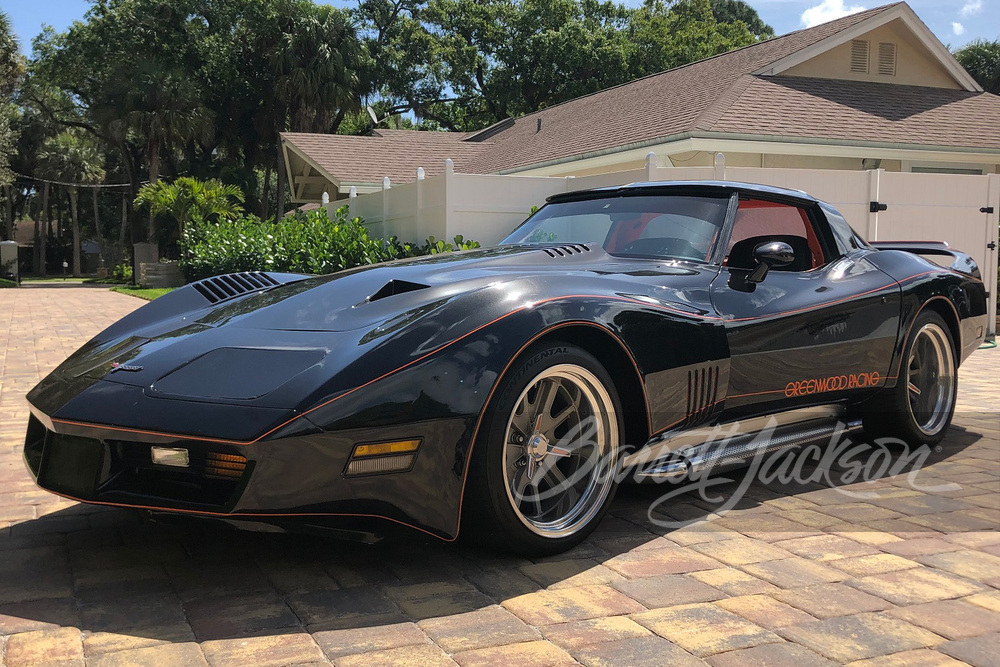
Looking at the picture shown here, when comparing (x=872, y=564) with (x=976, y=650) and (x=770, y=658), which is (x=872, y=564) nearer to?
(x=976, y=650)

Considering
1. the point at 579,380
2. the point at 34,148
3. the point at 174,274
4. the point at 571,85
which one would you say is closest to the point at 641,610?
the point at 579,380

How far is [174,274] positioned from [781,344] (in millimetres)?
29891

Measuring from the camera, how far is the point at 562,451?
9.89 ft

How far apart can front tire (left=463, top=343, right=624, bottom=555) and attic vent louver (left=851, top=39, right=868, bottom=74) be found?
15.9m

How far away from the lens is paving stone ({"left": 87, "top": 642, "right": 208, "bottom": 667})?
2113 millimetres

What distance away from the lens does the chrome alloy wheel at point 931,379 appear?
466 centimetres

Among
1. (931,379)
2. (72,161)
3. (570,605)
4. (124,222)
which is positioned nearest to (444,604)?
(570,605)

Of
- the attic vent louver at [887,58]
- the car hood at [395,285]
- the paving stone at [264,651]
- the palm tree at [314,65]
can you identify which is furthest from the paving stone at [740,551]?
the palm tree at [314,65]

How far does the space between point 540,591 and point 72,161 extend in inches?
2387

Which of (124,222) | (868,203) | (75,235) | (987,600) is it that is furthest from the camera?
(75,235)

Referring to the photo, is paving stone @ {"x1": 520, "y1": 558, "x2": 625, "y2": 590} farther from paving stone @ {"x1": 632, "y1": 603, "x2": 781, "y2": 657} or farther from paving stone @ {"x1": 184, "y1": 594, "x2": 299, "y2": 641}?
paving stone @ {"x1": 184, "y1": 594, "x2": 299, "y2": 641}

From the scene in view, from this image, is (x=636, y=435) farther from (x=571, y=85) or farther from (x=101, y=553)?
(x=571, y=85)

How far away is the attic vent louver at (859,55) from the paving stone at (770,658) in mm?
16691

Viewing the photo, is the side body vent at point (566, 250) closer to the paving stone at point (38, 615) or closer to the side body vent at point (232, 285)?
the side body vent at point (232, 285)
